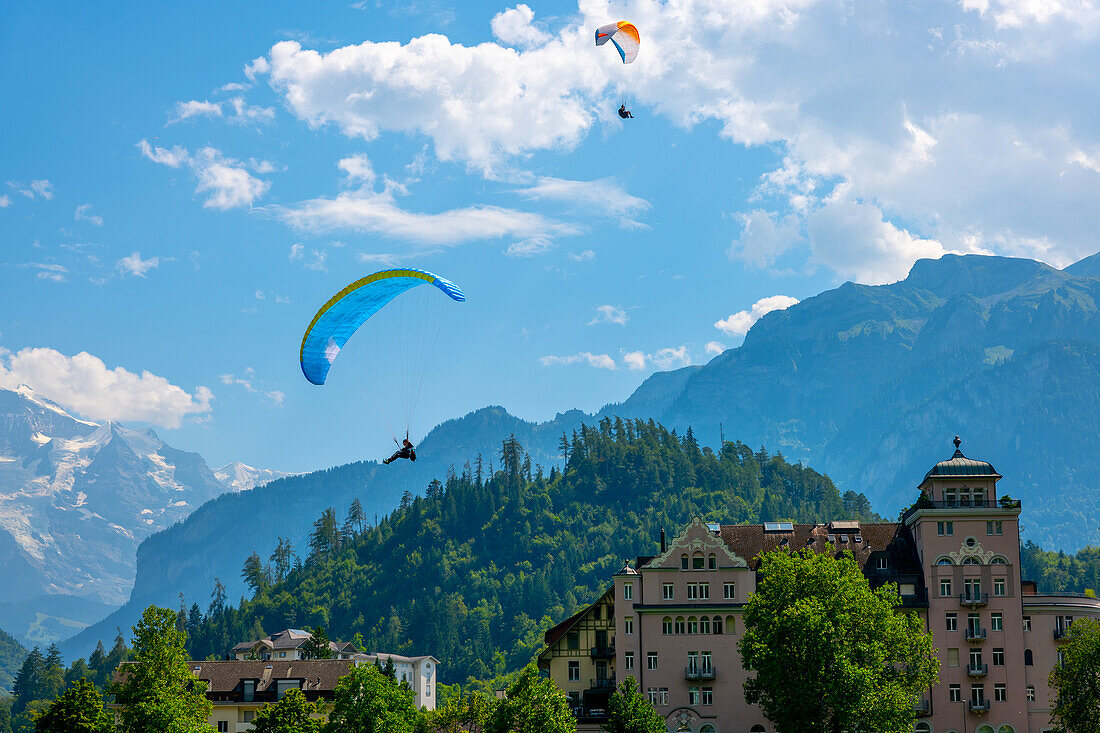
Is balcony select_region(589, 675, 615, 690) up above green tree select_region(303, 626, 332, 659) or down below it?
below

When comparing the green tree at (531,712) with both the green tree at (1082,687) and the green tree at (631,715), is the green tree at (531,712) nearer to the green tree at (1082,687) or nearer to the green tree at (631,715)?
the green tree at (631,715)

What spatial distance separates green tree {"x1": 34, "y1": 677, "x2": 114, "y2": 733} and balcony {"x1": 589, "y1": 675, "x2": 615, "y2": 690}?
42.2 meters

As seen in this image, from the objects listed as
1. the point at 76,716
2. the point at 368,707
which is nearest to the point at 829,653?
the point at 368,707

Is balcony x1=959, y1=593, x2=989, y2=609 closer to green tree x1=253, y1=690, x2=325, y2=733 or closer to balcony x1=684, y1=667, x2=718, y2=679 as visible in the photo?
balcony x1=684, y1=667, x2=718, y2=679

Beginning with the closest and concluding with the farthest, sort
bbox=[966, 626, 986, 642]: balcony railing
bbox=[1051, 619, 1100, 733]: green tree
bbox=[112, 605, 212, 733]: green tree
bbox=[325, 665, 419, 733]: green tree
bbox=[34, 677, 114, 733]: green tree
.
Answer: bbox=[1051, 619, 1100, 733]: green tree
bbox=[112, 605, 212, 733]: green tree
bbox=[325, 665, 419, 733]: green tree
bbox=[34, 677, 114, 733]: green tree
bbox=[966, 626, 986, 642]: balcony railing

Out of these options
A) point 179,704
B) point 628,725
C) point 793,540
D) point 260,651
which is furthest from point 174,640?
point 260,651

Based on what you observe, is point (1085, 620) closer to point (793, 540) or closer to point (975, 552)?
point (975, 552)

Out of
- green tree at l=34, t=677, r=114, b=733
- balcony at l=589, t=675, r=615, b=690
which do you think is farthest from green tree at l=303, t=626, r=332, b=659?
green tree at l=34, t=677, r=114, b=733

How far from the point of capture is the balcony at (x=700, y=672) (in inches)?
4085

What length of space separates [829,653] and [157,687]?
150 ft

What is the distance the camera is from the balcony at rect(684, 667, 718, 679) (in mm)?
103750

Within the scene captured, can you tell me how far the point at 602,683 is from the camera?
382ft

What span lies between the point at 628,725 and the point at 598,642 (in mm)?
23810

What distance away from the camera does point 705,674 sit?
104 metres
